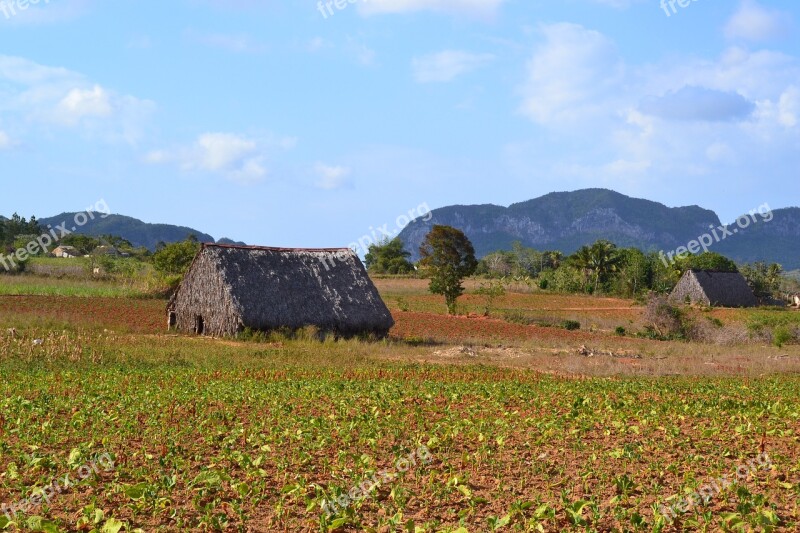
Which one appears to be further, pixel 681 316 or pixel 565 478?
pixel 681 316

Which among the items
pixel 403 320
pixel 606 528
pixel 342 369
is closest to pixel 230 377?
pixel 342 369

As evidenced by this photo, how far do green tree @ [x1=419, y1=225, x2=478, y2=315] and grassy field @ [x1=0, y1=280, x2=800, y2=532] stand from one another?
2325cm

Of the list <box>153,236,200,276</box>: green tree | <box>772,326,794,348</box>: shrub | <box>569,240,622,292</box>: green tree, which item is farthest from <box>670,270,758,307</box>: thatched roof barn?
<box>153,236,200,276</box>: green tree

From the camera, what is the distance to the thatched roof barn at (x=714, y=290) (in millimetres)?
65644

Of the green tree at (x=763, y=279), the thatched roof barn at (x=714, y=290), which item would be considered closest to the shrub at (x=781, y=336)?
the thatched roof barn at (x=714, y=290)

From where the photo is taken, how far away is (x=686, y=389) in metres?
18.5

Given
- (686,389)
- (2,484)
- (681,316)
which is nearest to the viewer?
(2,484)

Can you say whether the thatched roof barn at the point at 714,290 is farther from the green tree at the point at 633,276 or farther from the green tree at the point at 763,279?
the green tree at the point at 763,279

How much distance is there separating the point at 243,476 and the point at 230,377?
1006 cm

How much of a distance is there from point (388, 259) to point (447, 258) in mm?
60946

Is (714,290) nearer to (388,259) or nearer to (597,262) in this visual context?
(597,262)

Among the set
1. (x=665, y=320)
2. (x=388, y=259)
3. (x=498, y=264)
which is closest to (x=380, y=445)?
(x=665, y=320)

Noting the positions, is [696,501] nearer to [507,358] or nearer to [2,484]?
[2,484]

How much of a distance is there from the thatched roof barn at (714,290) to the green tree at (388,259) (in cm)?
4208
